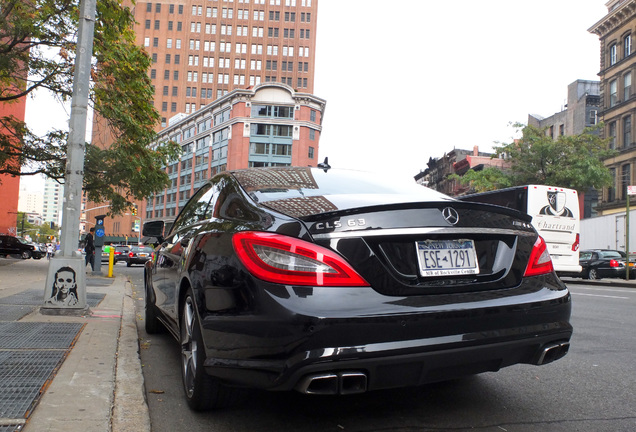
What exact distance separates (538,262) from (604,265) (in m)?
21.5

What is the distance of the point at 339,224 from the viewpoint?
2.67 meters

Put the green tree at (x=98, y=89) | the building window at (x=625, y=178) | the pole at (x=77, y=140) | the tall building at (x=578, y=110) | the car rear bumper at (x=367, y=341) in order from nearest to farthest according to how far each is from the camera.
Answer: the car rear bumper at (x=367, y=341), the pole at (x=77, y=140), the green tree at (x=98, y=89), the building window at (x=625, y=178), the tall building at (x=578, y=110)

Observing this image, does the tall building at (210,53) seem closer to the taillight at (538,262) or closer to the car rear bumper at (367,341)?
the taillight at (538,262)

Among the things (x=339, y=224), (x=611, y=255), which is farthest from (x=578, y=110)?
(x=339, y=224)

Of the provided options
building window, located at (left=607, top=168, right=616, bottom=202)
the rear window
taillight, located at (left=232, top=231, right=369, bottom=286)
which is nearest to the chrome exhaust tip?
taillight, located at (left=232, top=231, right=369, bottom=286)

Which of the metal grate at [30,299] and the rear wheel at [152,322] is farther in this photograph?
the metal grate at [30,299]

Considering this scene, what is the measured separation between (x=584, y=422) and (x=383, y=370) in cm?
146

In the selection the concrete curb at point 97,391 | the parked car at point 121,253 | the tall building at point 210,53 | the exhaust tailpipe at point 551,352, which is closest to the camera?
the concrete curb at point 97,391

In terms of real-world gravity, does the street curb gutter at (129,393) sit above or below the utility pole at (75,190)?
below

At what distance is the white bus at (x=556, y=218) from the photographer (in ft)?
59.4

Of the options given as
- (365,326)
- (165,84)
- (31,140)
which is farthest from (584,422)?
(165,84)

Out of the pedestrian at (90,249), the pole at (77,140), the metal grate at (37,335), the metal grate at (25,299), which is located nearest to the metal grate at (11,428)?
the metal grate at (37,335)

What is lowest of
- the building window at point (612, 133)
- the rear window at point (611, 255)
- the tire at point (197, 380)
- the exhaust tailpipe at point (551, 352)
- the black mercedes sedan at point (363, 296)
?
the tire at point (197, 380)

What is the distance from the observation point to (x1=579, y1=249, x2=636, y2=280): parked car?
2173 cm
